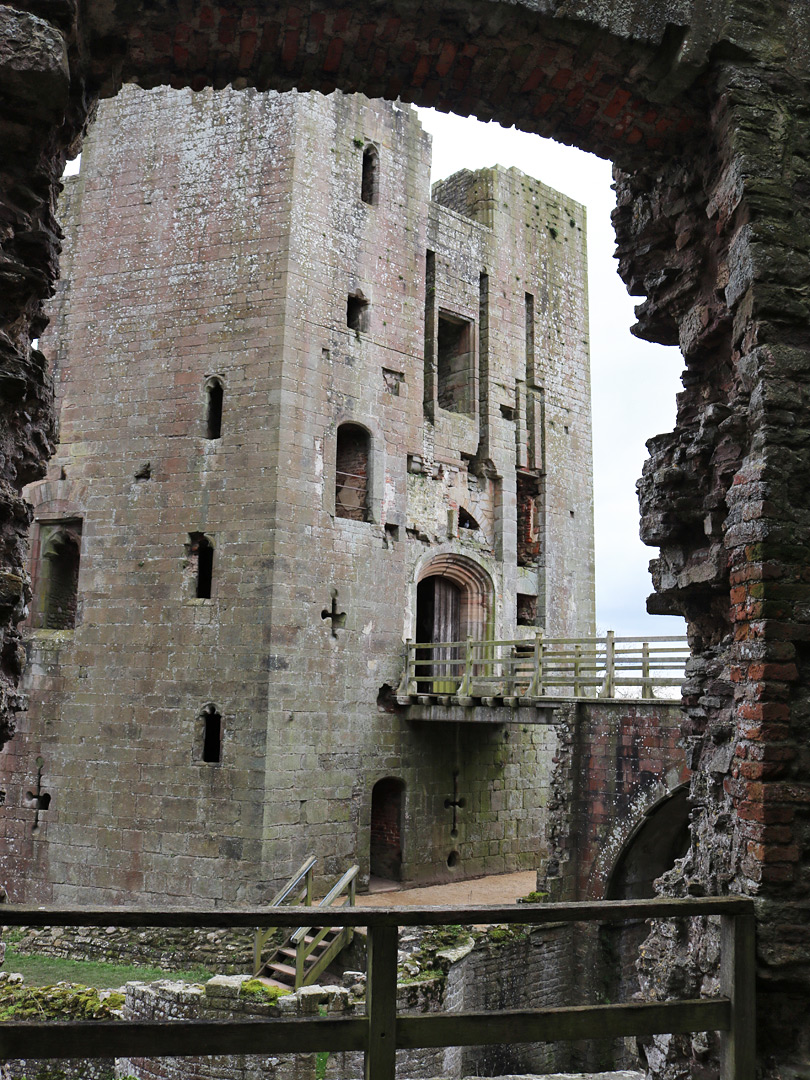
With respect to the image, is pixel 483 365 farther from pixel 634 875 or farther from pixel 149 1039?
pixel 149 1039

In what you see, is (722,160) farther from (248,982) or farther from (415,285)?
(415,285)

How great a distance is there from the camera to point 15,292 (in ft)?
14.8

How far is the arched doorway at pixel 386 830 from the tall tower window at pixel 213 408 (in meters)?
6.59

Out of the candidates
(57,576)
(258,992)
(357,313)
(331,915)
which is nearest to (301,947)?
(258,992)

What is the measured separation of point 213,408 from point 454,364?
6.16m

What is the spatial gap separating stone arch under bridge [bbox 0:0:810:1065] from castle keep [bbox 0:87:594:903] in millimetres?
9889

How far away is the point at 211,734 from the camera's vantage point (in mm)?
14773

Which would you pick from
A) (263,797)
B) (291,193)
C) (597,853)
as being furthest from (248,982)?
(291,193)

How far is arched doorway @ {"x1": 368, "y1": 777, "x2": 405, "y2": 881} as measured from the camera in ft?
53.9

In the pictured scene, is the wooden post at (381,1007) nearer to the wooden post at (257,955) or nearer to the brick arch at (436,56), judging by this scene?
the brick arch at (436,56)

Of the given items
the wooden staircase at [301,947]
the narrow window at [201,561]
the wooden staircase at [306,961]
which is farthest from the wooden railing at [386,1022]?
the narrow window at [201,561]

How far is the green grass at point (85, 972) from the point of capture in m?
12.8

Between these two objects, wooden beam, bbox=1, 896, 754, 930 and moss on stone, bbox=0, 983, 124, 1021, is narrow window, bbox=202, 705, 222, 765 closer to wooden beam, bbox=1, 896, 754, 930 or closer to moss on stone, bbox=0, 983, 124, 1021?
moss on stone, bbox=0, 983, 124, 1021

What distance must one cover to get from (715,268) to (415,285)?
42.8 ft
